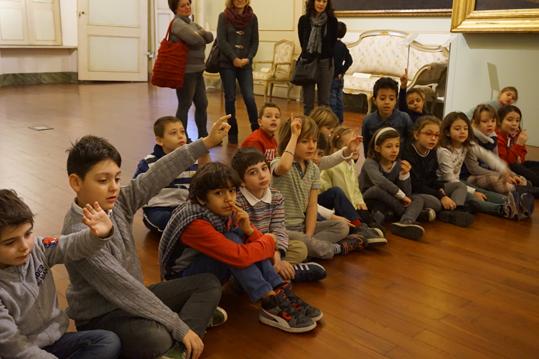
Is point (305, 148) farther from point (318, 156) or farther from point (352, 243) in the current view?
point (352, 243)

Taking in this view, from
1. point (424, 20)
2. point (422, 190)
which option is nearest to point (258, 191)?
point (422, 190)

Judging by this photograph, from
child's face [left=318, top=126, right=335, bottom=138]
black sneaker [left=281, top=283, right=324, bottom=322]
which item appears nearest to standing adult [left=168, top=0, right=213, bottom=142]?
child's face [left=318, top=126, right=335, bottom=138]

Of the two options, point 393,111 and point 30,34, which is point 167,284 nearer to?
point 393,111

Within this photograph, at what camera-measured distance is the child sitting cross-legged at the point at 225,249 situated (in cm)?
220

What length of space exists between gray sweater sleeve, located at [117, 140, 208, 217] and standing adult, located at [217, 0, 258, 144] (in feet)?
10.8

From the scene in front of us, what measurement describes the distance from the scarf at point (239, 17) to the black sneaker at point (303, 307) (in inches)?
141

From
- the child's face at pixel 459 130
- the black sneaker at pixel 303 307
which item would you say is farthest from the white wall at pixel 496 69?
the black sneaker at pixel 303 307

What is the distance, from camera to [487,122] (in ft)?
13.7

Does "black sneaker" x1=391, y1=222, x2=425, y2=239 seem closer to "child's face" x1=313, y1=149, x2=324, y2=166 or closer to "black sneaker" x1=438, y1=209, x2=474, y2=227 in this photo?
"black sneaker" x1=438, y1=209, x2=474, y2=227

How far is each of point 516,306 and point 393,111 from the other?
1.84 meters

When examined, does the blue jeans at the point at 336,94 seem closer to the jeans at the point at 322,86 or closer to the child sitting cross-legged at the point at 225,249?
the jeans at the point at 322,86

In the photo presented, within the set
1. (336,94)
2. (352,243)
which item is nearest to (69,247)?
(352,243)

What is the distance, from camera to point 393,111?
4047 millimetres

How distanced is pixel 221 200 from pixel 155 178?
0.89 ft
